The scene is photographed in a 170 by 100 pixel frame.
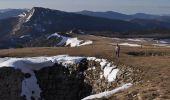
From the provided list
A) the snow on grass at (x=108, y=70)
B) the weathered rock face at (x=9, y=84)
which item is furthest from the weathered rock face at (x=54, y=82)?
the snow on grass at (x=108, y=70)

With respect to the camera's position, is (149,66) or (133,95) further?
(149,66)

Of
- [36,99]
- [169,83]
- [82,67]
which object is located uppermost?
[169,83]

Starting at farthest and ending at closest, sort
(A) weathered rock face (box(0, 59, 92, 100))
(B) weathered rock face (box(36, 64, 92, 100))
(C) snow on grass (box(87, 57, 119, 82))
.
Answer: (B) weathered rock face (box(36, 64, 92, 100)), (A) weathered rock face (box(0, 59, 92, 100)), (C) snow on grass (box(87, 57, 119, 82))

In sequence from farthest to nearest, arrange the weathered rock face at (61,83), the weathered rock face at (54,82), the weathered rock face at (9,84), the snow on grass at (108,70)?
the weathered rock face at (61,83), the weathered rock face at (54,82), the weathered rock face at (9,84), the snow on grass at (108,70)

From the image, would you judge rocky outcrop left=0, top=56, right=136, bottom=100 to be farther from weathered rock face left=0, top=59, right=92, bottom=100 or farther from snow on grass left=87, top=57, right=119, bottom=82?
snow on grass left=87, top=57, right=119, bottom=82

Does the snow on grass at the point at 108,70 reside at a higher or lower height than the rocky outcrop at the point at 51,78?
higher

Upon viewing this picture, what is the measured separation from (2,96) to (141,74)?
27686 mm

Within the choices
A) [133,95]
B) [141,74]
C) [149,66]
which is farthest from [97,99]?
[149,66]

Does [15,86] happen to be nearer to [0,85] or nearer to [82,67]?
[0,85]

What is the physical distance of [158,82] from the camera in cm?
4344

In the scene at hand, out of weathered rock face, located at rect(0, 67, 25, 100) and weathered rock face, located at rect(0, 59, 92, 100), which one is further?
weathered rock face, located at rect(0, 59, 92, 100)

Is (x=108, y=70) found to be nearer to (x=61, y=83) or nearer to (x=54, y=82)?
(x=61, y=83)

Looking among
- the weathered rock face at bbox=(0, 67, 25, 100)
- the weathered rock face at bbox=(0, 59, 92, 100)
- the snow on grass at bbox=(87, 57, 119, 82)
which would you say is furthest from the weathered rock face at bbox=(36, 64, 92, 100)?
the snow on grass at bbox=(87, 57, 119, 82)

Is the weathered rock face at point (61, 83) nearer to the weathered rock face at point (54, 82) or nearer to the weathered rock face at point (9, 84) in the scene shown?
the weathered rock face at point (54, 82)
